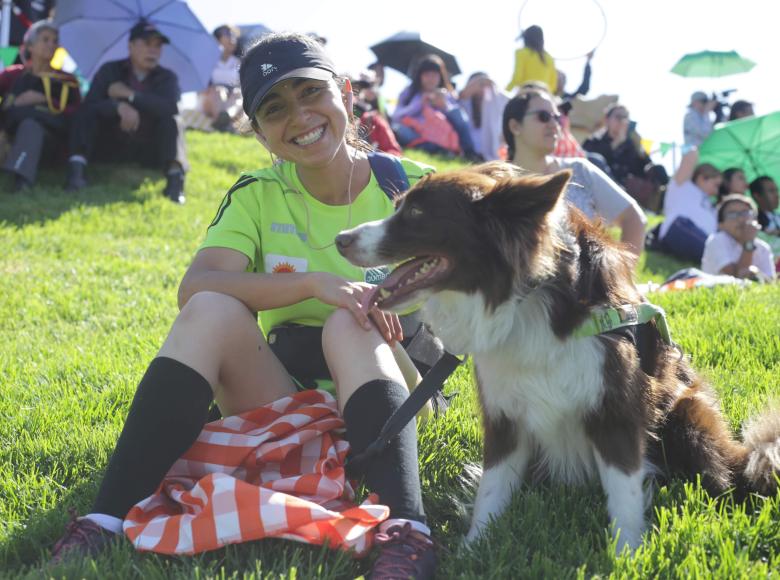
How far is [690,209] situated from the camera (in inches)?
404

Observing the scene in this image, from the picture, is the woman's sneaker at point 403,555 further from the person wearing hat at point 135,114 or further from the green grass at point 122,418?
the person wearing hat at point 135,114

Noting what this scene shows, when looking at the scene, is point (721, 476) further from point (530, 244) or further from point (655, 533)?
point (530, 244)

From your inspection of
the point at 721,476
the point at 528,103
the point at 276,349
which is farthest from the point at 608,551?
the point at 528,103

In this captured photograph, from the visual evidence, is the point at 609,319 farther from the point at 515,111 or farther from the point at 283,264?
the point at 515,111

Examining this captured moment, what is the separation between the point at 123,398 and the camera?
3.84 m

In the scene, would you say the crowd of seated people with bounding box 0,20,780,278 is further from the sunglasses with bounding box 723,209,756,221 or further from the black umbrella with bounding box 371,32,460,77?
the black umbrella with bounding box 371,32,460,77

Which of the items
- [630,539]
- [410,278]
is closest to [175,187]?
[410,278]

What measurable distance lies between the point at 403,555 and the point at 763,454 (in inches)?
51.5

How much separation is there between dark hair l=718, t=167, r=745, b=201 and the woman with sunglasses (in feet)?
17.5

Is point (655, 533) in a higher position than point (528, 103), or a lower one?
lower

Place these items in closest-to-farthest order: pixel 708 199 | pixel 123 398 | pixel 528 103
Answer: pixel 123 398, pixel 528 103, pixel 708 199

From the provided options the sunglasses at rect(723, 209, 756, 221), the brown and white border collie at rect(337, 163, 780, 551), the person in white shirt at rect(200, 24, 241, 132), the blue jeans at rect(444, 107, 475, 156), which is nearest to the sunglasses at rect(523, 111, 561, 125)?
the sunglasses at rect(723, 209, 756, 221)

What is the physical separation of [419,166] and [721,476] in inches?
66.4

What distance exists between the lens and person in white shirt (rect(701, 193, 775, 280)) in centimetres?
775
